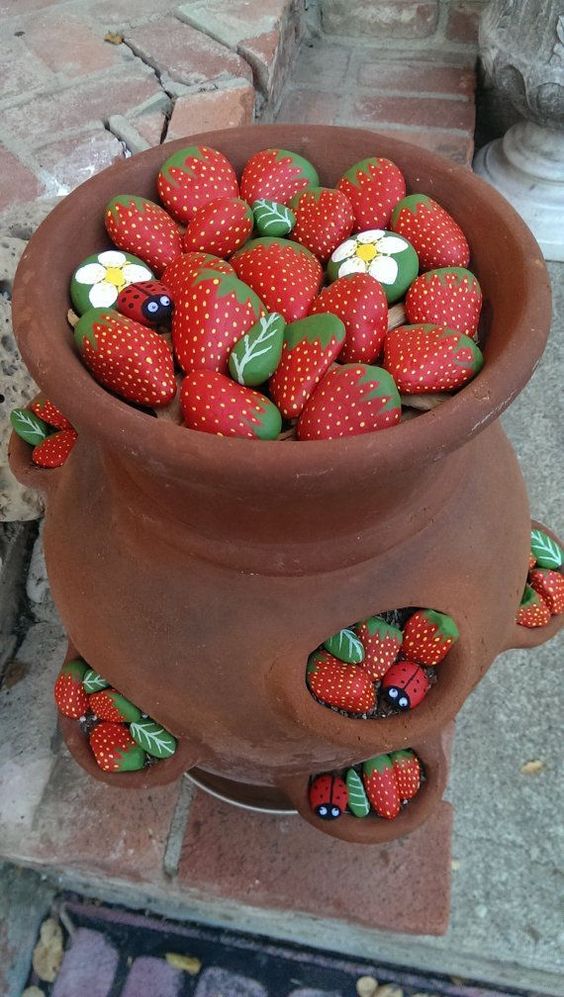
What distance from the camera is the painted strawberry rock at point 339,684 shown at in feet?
2.32

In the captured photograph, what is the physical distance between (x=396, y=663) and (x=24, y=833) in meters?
0.64

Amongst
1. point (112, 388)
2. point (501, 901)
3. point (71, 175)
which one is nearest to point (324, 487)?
point (112, 388)

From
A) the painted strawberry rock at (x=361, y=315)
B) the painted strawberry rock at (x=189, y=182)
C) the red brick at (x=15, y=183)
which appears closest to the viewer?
the painted strawberry rock at (x=361, y=315)

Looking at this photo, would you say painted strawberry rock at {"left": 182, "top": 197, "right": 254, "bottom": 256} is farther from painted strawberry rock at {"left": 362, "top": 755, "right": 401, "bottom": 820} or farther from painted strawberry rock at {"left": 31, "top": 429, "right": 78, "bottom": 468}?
painted strawberry rock at {"left": 362, "top": 755, "right": 401, "bottom": 820}

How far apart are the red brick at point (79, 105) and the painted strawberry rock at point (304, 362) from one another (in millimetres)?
1044

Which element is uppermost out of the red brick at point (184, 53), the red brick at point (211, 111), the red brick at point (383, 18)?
the red brick at point (383, 18)

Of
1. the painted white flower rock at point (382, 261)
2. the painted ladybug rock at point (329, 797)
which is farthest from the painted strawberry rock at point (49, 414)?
the painted ladybug rock at point (329, 797)

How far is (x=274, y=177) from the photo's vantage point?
792 mm

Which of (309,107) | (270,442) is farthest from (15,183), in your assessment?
(270,442)

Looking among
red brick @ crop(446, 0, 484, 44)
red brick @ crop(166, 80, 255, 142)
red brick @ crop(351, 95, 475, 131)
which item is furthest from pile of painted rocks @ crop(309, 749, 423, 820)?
red brick @ crop(446, 0, 484, 44)

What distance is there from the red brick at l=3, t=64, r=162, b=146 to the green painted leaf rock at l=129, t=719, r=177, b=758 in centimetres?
107

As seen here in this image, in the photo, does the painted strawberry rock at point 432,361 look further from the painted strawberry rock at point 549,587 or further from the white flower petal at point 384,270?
the painted strawberry rock at point 549,587

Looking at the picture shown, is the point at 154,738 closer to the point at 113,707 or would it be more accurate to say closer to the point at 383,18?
the point at 113,707

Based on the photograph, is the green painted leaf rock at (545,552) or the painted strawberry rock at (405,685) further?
the green painted leaf rock at (545,552)
